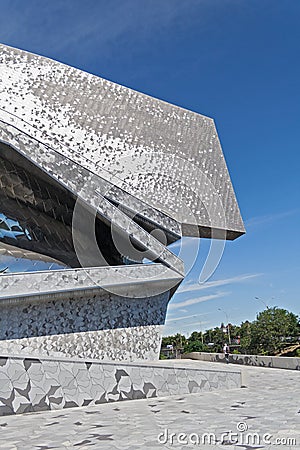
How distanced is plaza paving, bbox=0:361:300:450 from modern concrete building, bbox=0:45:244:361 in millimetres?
3045

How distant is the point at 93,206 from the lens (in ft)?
37.9

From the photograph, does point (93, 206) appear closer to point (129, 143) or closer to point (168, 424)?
point (129, 143)

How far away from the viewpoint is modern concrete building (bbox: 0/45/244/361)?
1044 cm

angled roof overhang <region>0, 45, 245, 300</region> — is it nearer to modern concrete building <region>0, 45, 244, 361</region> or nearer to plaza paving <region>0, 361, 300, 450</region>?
modern concrete building <region>0, 45, 244, 361</region>

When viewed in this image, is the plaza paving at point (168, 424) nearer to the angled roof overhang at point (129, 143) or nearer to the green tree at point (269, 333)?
the angled roof overhang at point (129, 143)

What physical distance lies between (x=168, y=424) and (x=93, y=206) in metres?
6.81

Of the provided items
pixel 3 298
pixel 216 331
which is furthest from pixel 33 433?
pixel 216 331

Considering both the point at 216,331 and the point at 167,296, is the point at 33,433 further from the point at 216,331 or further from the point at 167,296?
the point at 216,331

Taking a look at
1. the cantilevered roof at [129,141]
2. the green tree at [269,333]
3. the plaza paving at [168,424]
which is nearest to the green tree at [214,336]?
the green tree at [269,333]

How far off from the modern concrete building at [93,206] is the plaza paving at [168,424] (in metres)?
3.04

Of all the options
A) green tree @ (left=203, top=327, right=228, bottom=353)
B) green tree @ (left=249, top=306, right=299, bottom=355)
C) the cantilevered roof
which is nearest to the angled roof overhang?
the cantilevered roof

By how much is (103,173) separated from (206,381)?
7.64m

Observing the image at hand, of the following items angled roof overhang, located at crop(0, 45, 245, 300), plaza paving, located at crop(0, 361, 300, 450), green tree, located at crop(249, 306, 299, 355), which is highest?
angled roof overhang, located at crop(0, 45, 245, 300)

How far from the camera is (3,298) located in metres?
9.60
